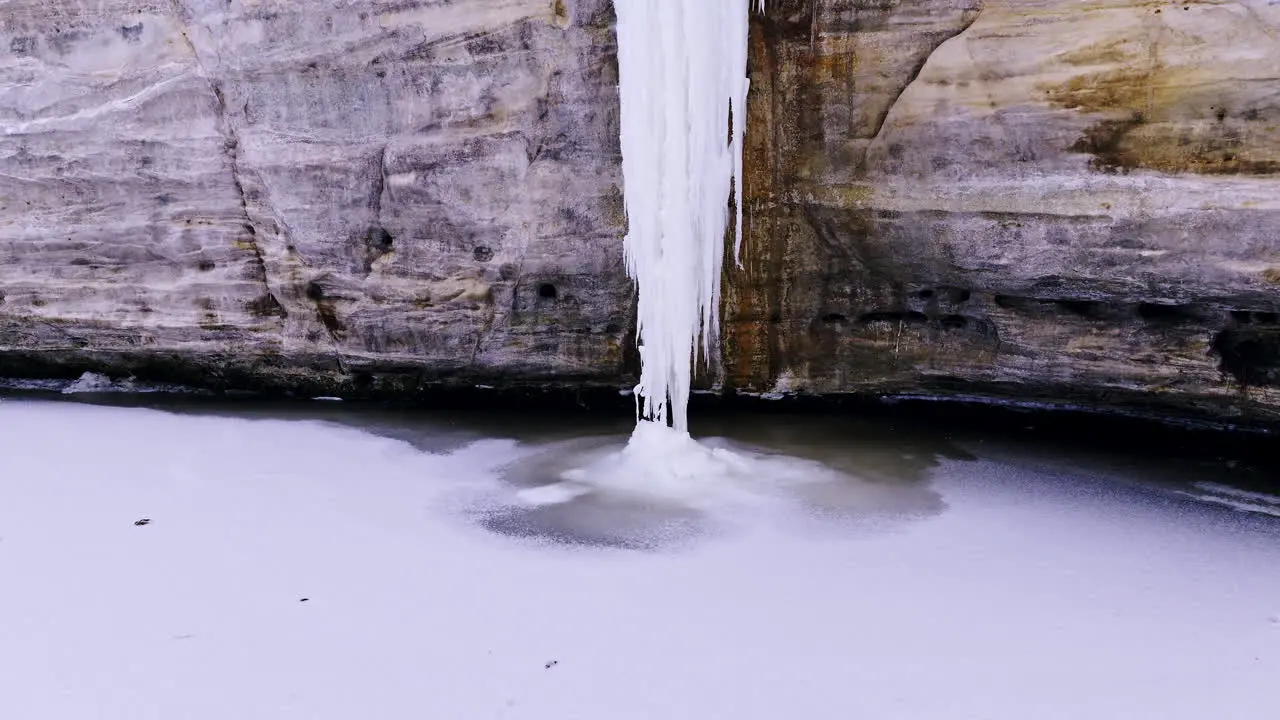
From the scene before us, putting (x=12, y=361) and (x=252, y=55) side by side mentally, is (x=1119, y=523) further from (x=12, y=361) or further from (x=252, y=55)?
(x=12, y=361)

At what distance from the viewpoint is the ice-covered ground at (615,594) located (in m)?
2.62

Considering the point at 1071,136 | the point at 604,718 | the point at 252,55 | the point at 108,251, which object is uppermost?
the point at 252,55

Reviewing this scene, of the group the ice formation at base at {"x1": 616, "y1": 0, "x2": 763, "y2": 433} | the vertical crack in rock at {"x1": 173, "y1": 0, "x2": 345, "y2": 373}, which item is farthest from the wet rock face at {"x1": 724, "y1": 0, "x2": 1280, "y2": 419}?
the vertical crack in rock at {"x1": 173, "y1": 0, "x2": 345, "y2": 373}

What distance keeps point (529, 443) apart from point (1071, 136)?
302 cm

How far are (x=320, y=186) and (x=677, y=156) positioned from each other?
2.13 m

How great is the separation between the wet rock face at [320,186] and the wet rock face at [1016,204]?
0.96 meters

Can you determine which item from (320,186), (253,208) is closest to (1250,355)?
(320,186)

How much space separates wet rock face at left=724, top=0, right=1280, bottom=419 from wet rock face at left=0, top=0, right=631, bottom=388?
0.96 meters

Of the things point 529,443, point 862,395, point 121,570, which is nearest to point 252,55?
point 529,443

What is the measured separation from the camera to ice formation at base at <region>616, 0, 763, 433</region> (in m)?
4.37

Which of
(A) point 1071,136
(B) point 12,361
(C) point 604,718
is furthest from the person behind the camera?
(B) point 12,361

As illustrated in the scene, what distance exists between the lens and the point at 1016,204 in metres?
4.40

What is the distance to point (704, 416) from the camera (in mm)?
5484

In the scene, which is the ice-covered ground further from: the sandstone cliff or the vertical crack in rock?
the vertical crack in rock
